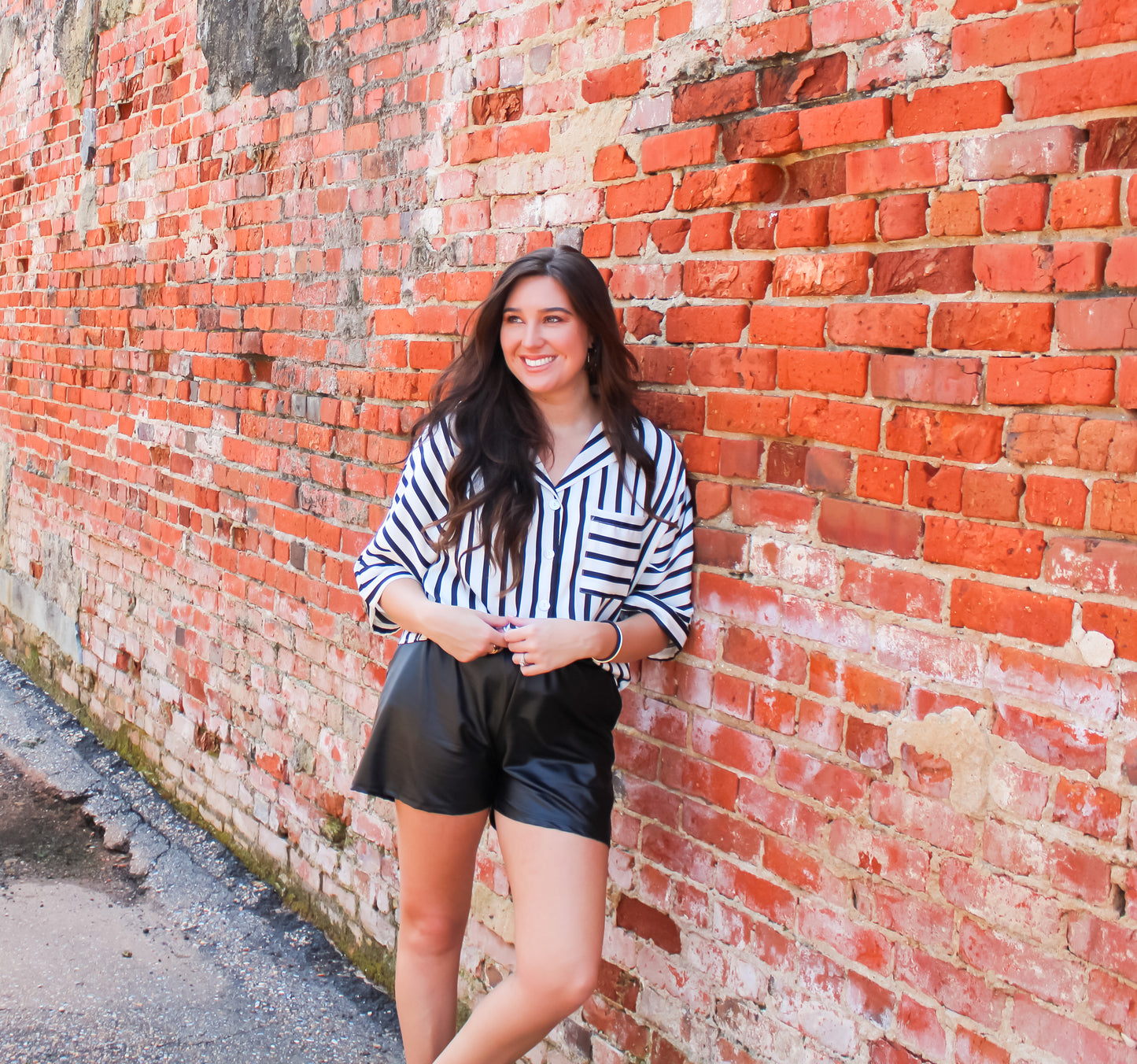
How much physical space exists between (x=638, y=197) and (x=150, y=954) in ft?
8.53

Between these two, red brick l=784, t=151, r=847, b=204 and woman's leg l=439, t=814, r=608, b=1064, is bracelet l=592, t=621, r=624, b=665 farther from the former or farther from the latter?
red brick l=784, t=151, r=847, b=204

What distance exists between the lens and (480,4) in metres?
2.69

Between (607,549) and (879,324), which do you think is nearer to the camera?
(879,324)

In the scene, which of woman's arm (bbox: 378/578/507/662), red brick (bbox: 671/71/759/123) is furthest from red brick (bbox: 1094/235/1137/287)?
woman's arm (bbox: 378/578/507/662)

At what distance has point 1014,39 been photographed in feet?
5.48

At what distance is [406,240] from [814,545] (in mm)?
1567

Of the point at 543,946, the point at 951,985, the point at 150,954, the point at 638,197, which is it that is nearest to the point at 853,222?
the point at 638,197

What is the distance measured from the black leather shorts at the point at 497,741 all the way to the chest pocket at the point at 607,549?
0.15m

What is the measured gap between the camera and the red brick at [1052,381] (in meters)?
1.59

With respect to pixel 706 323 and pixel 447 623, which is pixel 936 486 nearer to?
pixel 706 323

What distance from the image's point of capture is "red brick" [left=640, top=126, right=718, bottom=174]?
214 centimetres

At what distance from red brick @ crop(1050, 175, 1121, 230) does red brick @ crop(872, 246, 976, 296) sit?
15 centimetres

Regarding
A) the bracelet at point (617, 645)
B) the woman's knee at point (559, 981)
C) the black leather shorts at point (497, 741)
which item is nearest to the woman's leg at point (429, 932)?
the black leather shorts at point (497, 741)

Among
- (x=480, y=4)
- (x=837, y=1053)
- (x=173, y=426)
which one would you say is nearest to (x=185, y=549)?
(x=173, y=426)
